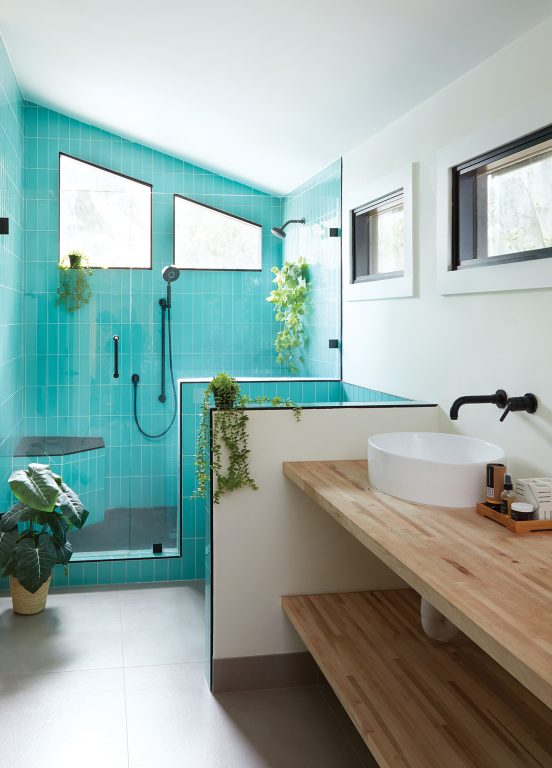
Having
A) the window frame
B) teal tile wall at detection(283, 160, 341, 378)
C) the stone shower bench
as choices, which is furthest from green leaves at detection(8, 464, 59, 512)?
the window frame

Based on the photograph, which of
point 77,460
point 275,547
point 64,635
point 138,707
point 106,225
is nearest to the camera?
point 138,707

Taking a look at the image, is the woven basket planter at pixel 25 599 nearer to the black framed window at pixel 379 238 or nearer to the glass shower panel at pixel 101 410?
the glass shower panel at pixel 101 410

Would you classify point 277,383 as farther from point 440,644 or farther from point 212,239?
point 440,644

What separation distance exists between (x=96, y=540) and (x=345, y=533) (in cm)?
169

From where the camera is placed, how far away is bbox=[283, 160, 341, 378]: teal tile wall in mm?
4250

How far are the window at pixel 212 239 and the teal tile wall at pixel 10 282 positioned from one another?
35.3 inches

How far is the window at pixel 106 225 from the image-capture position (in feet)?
13.7

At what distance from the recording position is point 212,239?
4.47 metres

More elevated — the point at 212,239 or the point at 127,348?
the point at 212,239

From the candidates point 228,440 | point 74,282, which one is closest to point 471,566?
point 228,440

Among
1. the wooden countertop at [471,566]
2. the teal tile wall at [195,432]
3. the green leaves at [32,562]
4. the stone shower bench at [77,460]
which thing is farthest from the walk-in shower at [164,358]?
the wooden countertop at [471,566]

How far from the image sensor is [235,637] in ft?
9.33

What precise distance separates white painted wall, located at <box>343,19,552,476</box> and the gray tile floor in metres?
1.18

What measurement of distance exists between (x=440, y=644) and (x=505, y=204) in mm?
1524
